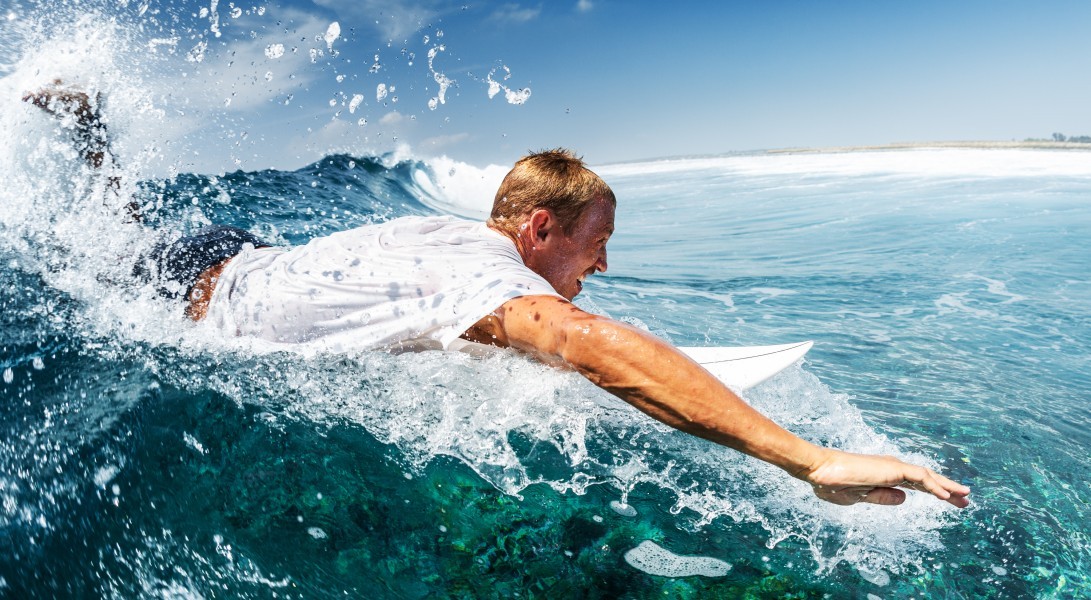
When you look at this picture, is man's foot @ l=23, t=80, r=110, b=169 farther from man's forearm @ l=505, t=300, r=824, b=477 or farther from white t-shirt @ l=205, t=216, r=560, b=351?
man's forearm @ l=505, t=300, r=824, b=477

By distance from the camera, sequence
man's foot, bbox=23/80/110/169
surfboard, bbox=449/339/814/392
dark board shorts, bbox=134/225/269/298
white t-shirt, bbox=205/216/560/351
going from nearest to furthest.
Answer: white t-shirt, bbox=205/216/560/351 < dark board shorts, bbox=134/225/269/298 < surfboard, bbox=449/339/814/392 < man's foot, bbox=23/80/110/169

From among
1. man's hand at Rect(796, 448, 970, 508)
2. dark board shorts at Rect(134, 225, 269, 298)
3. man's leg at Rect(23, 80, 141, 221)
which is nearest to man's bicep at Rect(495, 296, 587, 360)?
man's hand at Rect(796, 448, 970, 508)

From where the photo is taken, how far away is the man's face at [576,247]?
2.56 meters

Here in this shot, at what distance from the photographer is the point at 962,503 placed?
5.78 ft

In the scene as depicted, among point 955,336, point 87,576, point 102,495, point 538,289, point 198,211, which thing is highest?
point 198,211

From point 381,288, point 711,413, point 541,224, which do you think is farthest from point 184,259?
point 711,413

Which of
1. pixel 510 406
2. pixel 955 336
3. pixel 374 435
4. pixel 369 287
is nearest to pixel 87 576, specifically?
pixel 374 435

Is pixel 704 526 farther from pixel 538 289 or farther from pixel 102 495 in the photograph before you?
pixel 102 495

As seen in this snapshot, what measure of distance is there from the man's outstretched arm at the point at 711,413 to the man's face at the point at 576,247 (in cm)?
81

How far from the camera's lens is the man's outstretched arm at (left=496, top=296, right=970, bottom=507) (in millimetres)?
1726

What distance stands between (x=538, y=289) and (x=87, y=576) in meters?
1.50

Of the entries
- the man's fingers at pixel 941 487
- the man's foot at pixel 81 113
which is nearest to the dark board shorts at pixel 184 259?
the man's foot at pixel 81 113

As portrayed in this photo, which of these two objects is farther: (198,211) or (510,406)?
(198,211)

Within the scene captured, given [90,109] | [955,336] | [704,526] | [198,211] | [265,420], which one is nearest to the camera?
[704,526]
